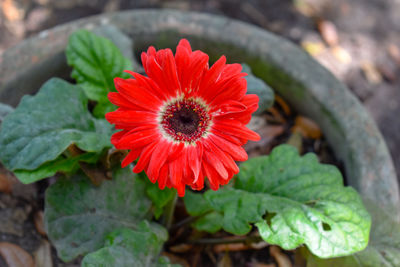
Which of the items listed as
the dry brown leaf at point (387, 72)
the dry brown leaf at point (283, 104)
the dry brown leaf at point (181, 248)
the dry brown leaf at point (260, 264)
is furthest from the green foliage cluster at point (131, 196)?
the dry brown leaf at point (387, 72)

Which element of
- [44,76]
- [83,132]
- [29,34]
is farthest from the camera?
[29,34]

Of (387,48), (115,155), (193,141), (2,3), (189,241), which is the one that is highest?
(387,48)

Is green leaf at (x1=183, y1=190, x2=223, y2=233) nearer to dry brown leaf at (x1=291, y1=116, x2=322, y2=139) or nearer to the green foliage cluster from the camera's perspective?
the green foliage cluster

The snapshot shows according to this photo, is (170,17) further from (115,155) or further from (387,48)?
(387,48)

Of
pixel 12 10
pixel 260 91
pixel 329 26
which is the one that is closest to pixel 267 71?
pixel 260 91

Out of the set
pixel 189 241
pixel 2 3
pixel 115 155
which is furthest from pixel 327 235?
pixel 2 3

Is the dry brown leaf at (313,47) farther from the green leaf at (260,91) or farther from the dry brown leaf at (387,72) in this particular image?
the green leaf at (260,91)

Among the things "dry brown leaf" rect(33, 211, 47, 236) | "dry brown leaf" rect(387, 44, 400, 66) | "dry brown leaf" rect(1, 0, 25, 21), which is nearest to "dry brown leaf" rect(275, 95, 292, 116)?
"dry brown leaf" rect(387, 44, 400, 66)
